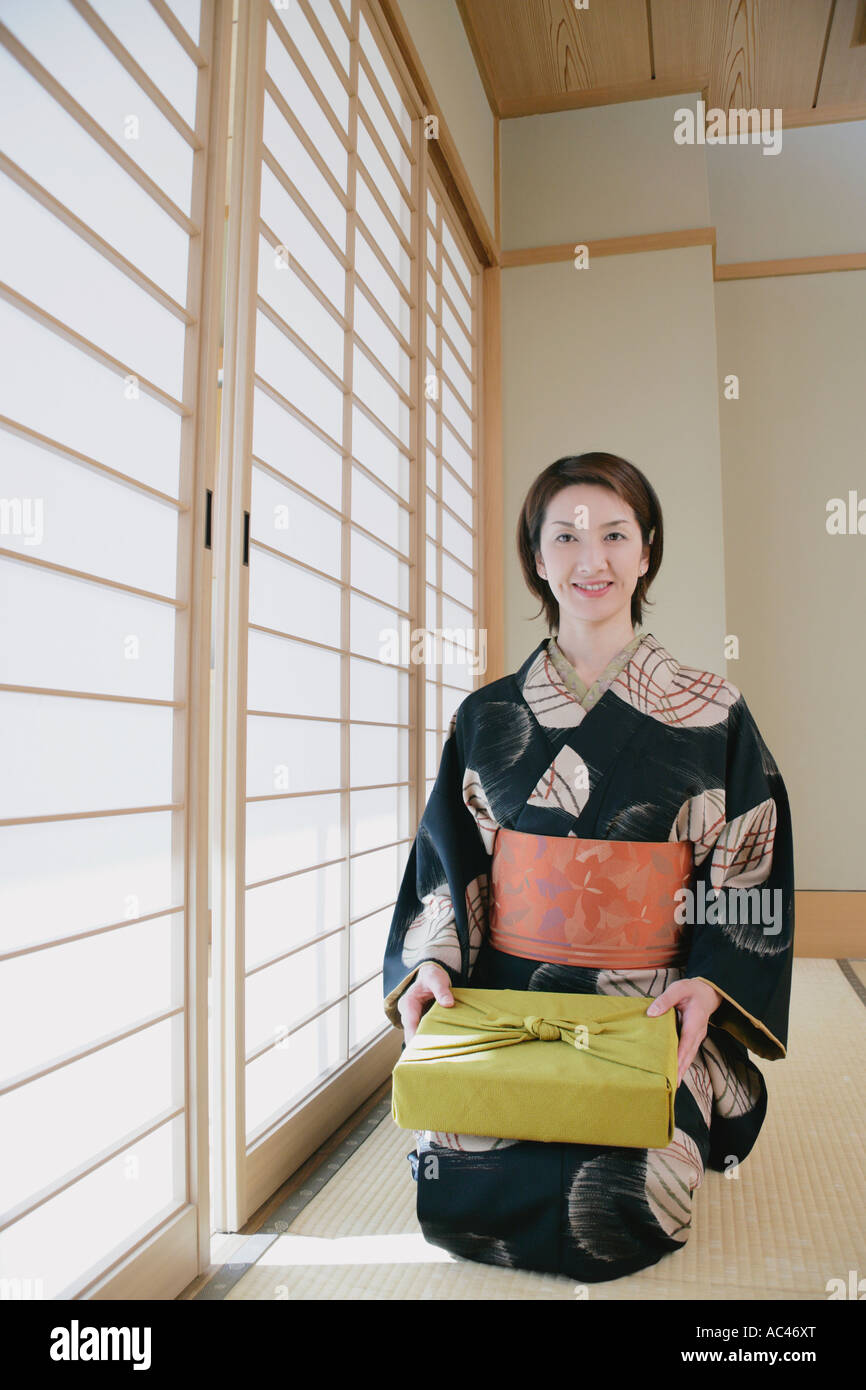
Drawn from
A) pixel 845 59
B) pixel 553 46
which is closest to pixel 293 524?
pixel 553 46

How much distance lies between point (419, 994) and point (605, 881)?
0.39m

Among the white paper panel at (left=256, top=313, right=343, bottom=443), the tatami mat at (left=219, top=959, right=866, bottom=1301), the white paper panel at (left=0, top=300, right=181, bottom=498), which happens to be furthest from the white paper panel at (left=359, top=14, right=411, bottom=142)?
the tatami mat at (left=219, top=959, right=866, bottom=1301)

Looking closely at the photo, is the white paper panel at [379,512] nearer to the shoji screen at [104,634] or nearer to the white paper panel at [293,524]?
the white paper panel at [293,524]

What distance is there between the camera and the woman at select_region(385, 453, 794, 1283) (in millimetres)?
1580

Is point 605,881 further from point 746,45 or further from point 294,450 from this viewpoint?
point 746,45

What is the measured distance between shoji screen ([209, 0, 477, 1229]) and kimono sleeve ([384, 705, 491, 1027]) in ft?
0.67

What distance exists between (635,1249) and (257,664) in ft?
3.68

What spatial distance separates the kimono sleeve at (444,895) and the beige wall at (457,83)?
80.5 inches

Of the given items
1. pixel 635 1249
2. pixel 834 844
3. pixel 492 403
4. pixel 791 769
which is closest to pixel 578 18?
pixel 492 403

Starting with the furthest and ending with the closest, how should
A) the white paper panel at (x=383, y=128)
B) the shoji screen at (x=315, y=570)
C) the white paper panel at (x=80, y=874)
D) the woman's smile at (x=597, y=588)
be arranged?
the white paper panel at (x=383, y=128)
the woman's smile at (x=597, y=588)
the shoji screen at (x=315, y=570)
the white paper panel at (x=80, y=874)

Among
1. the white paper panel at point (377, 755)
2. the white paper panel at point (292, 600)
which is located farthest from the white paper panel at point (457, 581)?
the white paper panel at point (292, 600)

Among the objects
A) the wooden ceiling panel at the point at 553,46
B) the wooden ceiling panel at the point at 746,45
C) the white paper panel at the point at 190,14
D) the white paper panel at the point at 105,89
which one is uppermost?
the wooden ceiling panel at the point at 746,45

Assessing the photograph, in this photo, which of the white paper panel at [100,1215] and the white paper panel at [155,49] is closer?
the white paper panel at [100,1215]

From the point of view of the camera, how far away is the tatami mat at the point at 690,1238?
4.88ft
